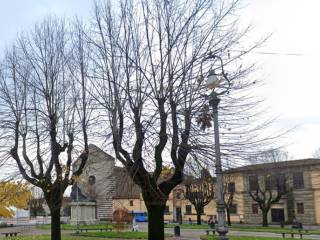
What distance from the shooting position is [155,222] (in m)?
16.0

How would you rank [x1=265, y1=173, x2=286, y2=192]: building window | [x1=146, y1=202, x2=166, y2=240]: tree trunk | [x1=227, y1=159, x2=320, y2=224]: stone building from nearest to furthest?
[x1=146, y1=202, x2=166, y2=240]: tree trunk → [x1=265, y1=173, x2=286, y2=192]: building window → [x1=227, y1=159, x2=320, y2=224]: stone building

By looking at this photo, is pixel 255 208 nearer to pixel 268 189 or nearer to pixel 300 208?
pixel 300 208

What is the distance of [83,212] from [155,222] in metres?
52.5

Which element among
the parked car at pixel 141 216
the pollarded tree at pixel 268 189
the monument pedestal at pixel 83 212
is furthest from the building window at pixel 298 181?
the monument pedestal at pixel 83 212

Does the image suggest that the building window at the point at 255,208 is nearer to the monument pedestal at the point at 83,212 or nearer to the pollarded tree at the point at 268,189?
the pollarded tree at the point at 268,189

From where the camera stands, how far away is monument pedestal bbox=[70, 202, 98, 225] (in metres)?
64.4

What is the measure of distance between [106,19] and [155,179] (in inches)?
237

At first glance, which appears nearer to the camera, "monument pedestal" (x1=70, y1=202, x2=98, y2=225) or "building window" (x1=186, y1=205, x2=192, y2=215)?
"monument pedestal" (x1=70, y1=202, x2=98, y2=225)

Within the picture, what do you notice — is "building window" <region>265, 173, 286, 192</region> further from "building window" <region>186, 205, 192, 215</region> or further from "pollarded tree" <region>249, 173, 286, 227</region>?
"building window" <region>186, 205, 192, 215</region>

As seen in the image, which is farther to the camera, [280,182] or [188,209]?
[188,209]

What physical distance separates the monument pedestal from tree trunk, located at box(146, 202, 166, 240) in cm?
4819

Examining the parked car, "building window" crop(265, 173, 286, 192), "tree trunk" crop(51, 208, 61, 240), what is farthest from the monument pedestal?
"tree trunk" crop(51, 208, 61, 240)

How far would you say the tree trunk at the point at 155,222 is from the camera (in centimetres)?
1588

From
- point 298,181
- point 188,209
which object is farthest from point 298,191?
point 188,209
